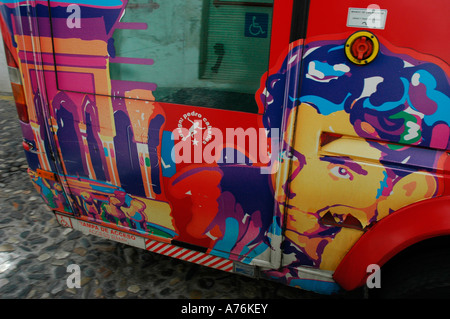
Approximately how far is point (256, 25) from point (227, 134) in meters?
0.59

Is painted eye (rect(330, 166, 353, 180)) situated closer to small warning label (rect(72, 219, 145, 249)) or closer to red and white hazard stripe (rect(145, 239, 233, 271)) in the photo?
red and white hazard stripe (rect(145, 239, 233, 271))

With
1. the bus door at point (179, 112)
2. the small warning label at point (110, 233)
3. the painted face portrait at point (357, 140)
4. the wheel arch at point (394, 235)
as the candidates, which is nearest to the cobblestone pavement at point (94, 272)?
the small warning label at point (110, 233)

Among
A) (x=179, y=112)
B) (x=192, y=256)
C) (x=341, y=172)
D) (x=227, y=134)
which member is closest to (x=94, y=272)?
(x=192, y=256)

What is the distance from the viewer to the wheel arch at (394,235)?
164 cm

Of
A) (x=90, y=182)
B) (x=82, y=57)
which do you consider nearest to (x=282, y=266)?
(x=90, y=182)

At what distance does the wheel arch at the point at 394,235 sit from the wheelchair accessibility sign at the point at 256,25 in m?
1.13

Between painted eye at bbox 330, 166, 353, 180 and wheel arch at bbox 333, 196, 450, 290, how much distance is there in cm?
28

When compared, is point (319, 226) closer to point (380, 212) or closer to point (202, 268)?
point (380, 212)

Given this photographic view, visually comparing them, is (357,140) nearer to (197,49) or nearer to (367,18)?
(367,18)

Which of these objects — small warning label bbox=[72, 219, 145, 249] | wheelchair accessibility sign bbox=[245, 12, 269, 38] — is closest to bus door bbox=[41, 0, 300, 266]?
wheelchair accessibility sign bbox=[245, 12, 269, 38]

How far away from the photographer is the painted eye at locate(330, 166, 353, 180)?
1766mm

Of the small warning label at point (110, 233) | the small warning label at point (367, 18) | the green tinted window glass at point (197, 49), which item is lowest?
the small warning label at point (110, 233)

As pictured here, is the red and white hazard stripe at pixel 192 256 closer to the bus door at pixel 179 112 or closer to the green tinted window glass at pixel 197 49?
the bus door at pixel 179 112
